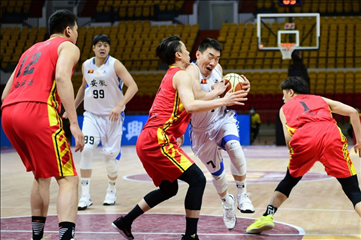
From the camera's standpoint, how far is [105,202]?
706 centimetres

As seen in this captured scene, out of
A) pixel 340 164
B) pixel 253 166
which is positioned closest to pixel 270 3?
pixel 253 166

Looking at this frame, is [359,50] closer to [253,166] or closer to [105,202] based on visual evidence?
[253,166]

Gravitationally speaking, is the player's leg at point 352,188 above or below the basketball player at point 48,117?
below

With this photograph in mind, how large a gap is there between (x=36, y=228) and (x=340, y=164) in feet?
8.67

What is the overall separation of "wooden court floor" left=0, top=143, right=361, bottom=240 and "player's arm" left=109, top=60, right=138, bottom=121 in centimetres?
114

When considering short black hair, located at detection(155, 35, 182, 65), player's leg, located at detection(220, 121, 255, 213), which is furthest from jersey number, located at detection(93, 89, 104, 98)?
short black hair, located at detection(155, 35, 182, 65)

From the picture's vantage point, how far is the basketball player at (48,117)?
3.93m

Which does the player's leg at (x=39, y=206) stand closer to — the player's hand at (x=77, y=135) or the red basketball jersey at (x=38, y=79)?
the player's hand at (x=77, y=135)

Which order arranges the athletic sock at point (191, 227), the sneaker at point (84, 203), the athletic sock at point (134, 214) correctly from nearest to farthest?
the athletic sock at point (191, 227) → the athletic sock at point (134, 214) → the sneaker at point (84, 203)

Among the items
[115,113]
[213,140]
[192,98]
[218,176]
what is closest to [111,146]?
[115,113]

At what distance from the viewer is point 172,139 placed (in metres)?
4.61

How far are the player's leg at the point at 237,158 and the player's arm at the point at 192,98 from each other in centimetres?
130

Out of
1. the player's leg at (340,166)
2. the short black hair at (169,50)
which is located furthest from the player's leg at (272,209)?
the short black hair at (169,50)

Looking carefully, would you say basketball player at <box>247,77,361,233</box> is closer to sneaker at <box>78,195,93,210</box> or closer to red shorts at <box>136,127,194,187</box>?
red shorts at <box>136,127,194,187</box>
